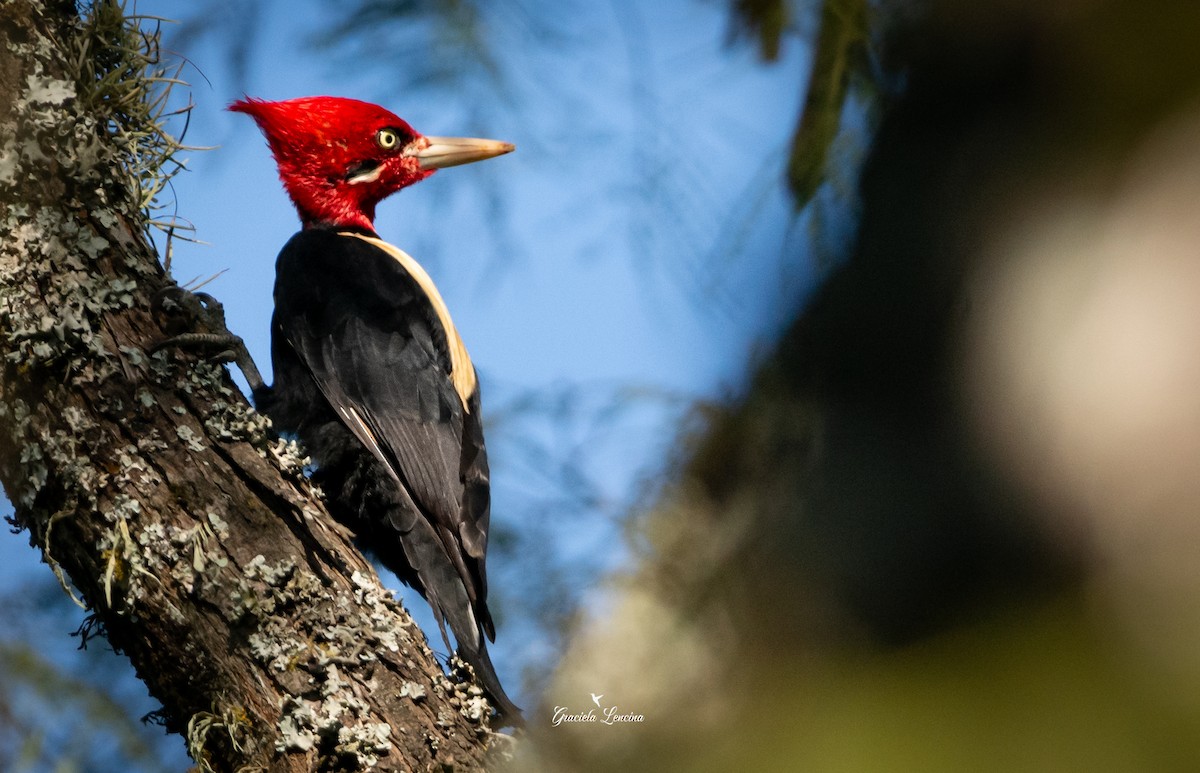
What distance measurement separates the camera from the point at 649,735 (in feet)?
2.61

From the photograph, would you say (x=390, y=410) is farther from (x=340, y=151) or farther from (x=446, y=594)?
(x=340, y=151)

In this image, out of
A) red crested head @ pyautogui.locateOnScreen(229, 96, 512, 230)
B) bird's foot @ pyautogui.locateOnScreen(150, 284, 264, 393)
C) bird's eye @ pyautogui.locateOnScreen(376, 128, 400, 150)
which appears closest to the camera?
bird's foot @ pyautogui.locateOnScreen(150, 284, 264, 393)

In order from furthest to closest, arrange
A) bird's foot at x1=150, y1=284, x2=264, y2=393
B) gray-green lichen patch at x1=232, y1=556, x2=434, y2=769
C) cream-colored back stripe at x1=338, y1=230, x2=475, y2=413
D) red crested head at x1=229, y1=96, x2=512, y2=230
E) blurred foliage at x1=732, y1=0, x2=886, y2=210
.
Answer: red crested head at x1=229, y1=96, x2=512, y2=230 < cream-colored back stripe at x1=338, y1=230, x2=475, y2=413 < bird's foot at x1=150, y1=284, x2=264, y2=393 < gray-green lichen patch at x1=232, y1=556, x2=434, y2=769 < blurred foliage at x1=732, y1=0, x2=886, y2=210

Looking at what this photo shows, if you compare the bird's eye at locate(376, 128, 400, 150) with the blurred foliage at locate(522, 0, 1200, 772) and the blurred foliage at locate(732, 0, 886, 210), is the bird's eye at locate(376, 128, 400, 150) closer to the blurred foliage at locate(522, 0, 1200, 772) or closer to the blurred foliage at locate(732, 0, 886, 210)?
the blurred foliage at locate(732, 0, 886, 210)

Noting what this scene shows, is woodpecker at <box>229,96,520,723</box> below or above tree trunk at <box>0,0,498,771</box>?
above

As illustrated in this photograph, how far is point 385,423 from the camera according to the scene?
2.86m

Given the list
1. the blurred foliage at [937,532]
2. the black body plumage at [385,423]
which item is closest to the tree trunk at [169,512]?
the black body plumage at [385,423]

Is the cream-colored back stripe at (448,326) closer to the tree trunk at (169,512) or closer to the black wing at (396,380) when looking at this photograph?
the black wing at (396,380)

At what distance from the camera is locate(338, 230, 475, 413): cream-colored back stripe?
10.6 feet

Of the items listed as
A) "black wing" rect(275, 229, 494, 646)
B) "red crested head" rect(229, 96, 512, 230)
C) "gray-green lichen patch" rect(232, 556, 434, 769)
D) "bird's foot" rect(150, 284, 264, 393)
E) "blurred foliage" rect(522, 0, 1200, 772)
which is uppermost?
"red crested head" rect(229, 96, 512, 230)

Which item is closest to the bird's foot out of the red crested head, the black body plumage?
the black body plumage

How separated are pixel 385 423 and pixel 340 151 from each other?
4.45 feet

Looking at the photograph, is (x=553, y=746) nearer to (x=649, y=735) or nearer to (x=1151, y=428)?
Answer: (x=649, y=735)
